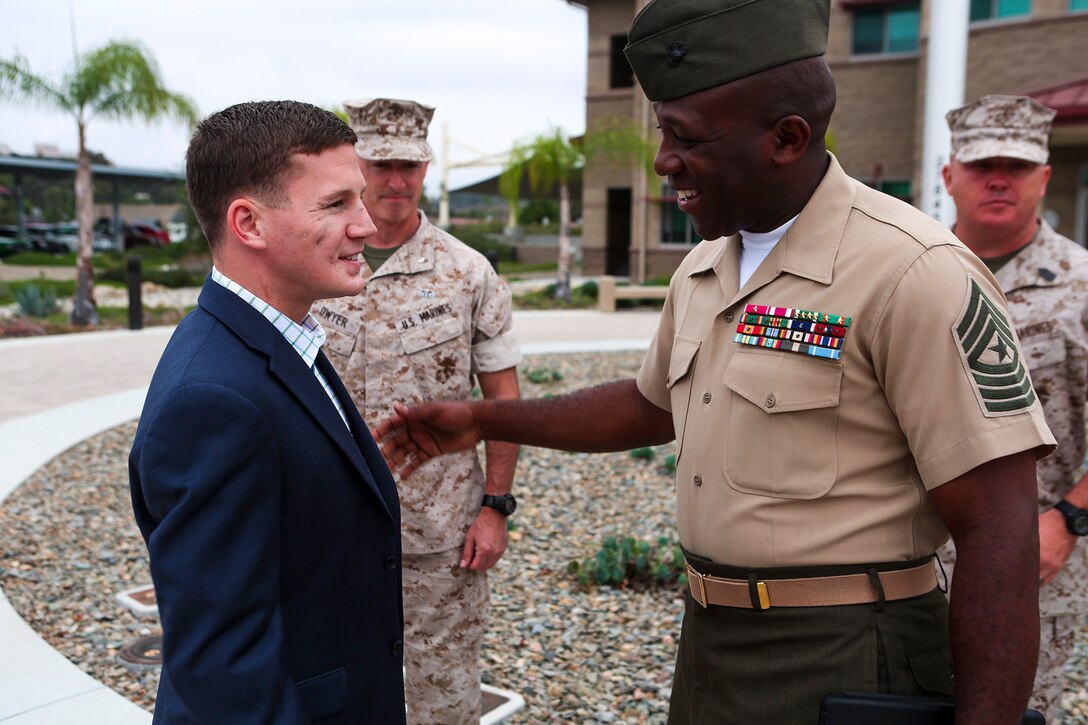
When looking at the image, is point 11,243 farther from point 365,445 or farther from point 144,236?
point 365,445

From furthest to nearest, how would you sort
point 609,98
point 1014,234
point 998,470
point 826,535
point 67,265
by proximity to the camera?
point 67,265
point 609,98
point 1014,234
point 826,535
point 998,470

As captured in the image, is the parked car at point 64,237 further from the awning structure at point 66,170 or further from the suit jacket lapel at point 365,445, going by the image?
the suit jacket lapel at point 365,445

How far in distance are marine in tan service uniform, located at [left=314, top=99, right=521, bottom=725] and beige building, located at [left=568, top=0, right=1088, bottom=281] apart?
51.7ft

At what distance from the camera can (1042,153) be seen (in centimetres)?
306

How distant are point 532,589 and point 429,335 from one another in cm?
243

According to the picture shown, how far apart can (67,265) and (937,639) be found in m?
35.0

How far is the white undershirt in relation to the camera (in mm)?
1883

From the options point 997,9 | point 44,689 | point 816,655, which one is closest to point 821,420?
point 816,655

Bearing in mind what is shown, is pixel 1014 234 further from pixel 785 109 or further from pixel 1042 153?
pixel 785 109

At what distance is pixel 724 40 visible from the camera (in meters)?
1.71

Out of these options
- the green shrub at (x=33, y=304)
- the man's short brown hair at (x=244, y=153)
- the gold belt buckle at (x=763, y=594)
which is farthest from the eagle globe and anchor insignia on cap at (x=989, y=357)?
the green shrub at (x=33, y=304)

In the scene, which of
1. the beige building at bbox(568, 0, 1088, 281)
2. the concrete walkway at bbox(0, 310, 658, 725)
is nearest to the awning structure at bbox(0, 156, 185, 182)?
the beige building at bbox(568, 0, 1088, 281)

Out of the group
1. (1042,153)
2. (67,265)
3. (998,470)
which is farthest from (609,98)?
(998,470)

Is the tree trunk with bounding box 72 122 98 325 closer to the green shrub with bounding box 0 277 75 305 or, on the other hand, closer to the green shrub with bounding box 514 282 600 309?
the green shrub with bounding box 0 277 75 305
